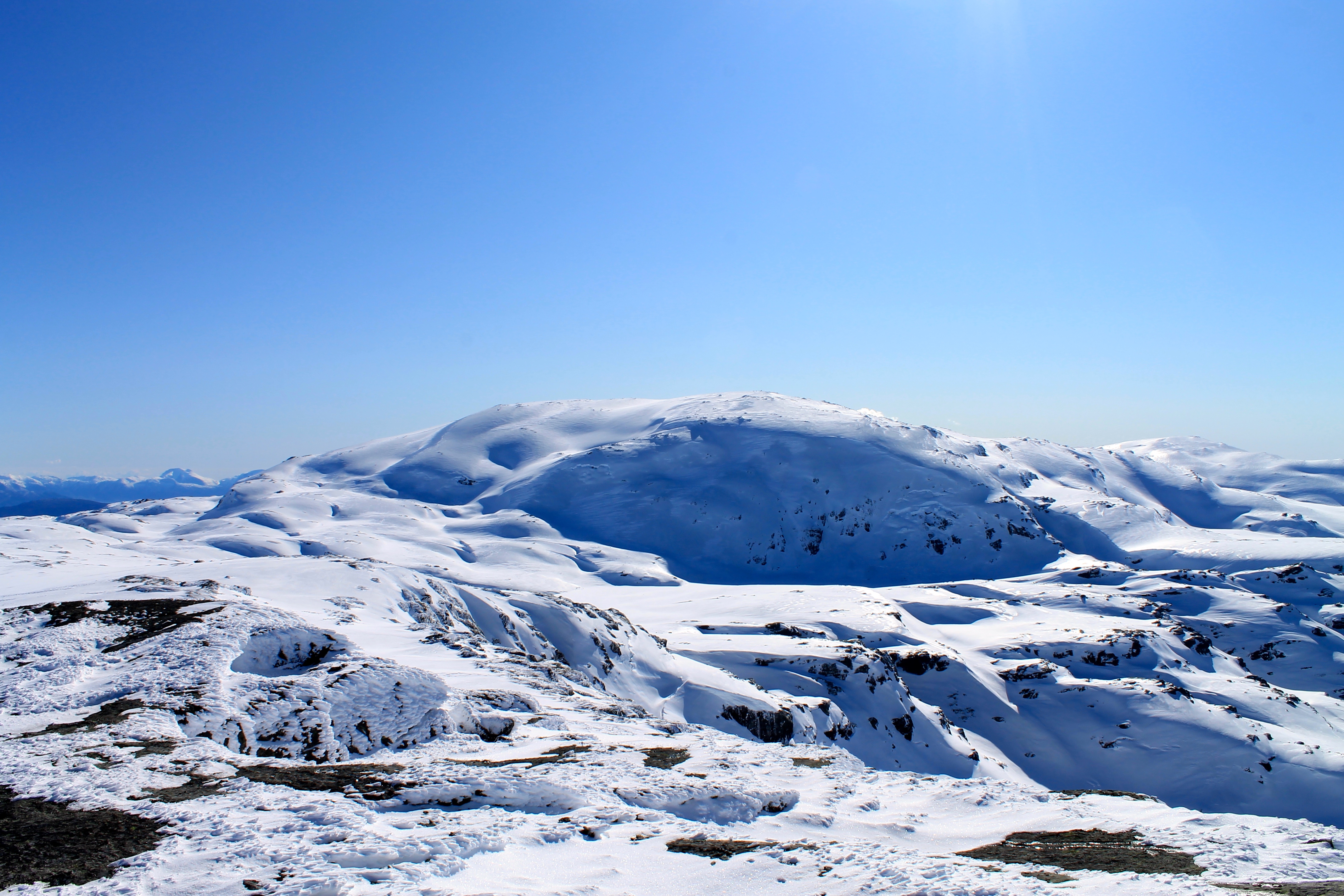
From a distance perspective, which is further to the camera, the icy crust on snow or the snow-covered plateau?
the icy crust on snow

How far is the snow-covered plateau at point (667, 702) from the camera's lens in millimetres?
11672

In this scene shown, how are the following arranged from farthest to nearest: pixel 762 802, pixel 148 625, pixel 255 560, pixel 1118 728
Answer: pixel 1118 728 < pixel 255 560 < pixel 148 625 < pixel 762 802

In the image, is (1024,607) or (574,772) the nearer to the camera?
(574,772)

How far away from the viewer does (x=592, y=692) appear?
29.6 meters

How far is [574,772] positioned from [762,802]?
435cm

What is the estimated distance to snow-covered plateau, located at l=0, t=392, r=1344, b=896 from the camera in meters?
11.7

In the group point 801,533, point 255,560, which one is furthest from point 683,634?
point 801,533

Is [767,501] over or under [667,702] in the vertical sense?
over

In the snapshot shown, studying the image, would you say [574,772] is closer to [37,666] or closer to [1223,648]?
[37,666]

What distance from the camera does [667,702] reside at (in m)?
40.7

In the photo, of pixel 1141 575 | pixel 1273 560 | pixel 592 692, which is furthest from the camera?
pixel 1273 560

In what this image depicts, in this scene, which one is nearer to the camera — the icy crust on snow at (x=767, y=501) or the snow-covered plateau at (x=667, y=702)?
the snow-covered plateau at (x=667, y=702)

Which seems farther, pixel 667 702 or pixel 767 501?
pixel 767 501

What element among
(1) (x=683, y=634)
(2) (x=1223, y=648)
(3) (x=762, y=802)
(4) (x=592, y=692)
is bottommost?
(2) (x=1223, y=648)
